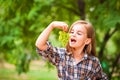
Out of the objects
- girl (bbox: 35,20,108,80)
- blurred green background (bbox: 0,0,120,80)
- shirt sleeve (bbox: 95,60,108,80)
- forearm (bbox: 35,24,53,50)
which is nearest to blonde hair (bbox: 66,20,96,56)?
girl (bbox: 35,20,108,80)

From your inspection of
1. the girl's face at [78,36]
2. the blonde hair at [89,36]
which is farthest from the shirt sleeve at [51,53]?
the blonde hair at [89,36]

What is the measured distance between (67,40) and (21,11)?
1.78m

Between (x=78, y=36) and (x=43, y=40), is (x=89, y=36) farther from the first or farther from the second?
(x=43, y=40)

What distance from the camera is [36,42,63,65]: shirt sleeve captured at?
10.9 feet

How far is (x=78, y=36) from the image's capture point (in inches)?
134

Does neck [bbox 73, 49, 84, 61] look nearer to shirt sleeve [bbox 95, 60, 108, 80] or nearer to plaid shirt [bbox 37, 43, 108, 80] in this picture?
plaid shirt [bbox 37, 43, 108, 80]

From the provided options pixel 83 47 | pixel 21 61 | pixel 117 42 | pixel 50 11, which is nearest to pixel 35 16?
pixel 50 11

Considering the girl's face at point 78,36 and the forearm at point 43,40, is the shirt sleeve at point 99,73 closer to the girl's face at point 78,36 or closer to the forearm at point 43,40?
the girl's face at point 78,36

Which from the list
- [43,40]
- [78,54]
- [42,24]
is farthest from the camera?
[42,24]

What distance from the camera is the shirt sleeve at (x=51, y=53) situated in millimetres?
3326

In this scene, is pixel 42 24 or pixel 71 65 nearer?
pixel 71 65

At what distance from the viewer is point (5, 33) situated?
6371 mm

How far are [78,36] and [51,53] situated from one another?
27 cm

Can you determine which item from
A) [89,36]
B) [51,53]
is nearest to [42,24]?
[89,36]
